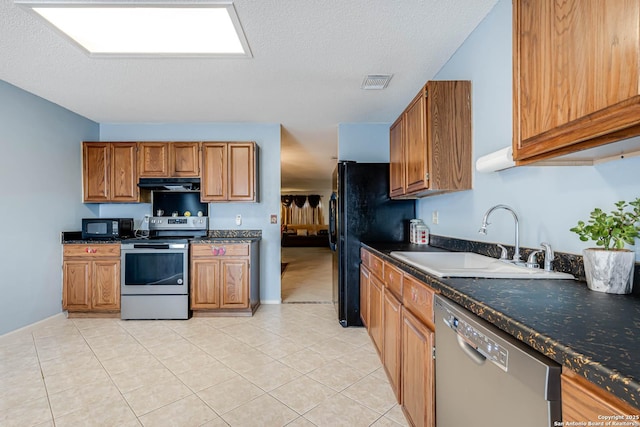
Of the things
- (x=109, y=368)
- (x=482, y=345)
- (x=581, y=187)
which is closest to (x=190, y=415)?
(x=109, y=368)

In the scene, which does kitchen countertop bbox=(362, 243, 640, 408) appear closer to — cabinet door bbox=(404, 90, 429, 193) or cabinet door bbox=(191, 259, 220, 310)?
cabinet door bbox=(404, 90, 429, 193)

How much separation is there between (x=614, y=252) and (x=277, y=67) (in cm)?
242

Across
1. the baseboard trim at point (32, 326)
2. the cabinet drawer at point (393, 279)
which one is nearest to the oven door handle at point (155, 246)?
the baseboard trim at point (32, 326)

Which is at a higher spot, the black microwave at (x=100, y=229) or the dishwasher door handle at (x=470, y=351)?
the black microwave at (x=100, y=229)

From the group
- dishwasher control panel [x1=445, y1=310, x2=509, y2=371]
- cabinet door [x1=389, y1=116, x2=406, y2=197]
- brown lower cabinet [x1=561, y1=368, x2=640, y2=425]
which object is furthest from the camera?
cabinet door [x1=389, y1=116, x2=406, y2=197]

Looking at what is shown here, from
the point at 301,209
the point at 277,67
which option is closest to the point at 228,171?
the point at 277,67

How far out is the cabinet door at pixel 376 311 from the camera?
86.6 inches

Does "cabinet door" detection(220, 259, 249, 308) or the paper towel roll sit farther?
"cabinet door" detection(220, 259, 249, 308)

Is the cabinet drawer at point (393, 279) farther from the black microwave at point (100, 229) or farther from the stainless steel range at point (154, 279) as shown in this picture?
the black microwave at point (100, 229)

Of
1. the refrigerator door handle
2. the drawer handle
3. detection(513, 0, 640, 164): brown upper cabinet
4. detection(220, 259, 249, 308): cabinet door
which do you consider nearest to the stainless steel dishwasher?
detection(513, 0, 640, 164): brown upper cabinet

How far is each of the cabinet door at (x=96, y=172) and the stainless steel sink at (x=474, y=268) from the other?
374 centimetres

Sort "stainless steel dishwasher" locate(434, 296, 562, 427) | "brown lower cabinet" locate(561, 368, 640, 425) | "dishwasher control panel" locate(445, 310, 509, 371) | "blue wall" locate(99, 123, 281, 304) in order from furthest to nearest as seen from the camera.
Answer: "blue wall" locate(99, 123, 281, 304) < "dishwasher control panel" locate(445, 310, 509, 371) < "stainless steel dishwasher" locate(434, 296, 562, 427) < "brown lower cabinet" locate(561, 368, 640, 425)

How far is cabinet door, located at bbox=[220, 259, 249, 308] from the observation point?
3408mm

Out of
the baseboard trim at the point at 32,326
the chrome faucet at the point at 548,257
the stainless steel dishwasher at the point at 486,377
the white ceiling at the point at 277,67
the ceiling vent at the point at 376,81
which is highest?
the white ceiling at the point at 277,67
